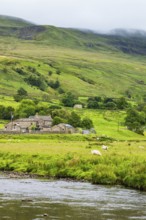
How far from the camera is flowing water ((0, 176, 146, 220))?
43.3 metres

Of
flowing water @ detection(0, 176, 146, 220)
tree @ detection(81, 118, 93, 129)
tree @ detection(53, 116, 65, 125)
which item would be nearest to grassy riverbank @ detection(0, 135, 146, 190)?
flowing water @ detection(0, 176, 146, 220)

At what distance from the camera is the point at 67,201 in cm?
5012

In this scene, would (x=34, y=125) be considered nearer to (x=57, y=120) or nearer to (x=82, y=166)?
(x=57, y=120)

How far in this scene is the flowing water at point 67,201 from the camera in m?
43.3

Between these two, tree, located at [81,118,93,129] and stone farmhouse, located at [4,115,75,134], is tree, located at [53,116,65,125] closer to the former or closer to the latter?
stone farmhouse, located at [4,115,75,134]

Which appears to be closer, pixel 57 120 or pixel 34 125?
pixel 34 125

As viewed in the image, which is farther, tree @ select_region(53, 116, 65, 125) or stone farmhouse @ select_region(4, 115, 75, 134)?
tree @ select_region(53, 116, 65, 125)

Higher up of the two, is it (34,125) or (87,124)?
(87,124)

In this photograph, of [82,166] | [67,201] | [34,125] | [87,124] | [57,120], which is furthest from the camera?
[57,120]

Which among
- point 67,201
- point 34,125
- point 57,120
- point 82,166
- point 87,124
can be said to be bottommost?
point 34,125

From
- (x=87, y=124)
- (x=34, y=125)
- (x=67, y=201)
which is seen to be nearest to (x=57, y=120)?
(x=34, y=125)

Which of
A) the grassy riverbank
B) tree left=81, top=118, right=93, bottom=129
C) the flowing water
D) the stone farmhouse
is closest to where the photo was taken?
the flowing water

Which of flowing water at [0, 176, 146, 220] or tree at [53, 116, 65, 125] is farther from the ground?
flowing water at [0, 176, 146, 220]

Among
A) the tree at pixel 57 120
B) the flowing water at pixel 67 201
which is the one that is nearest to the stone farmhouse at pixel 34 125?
the tree at pixel 57 120
